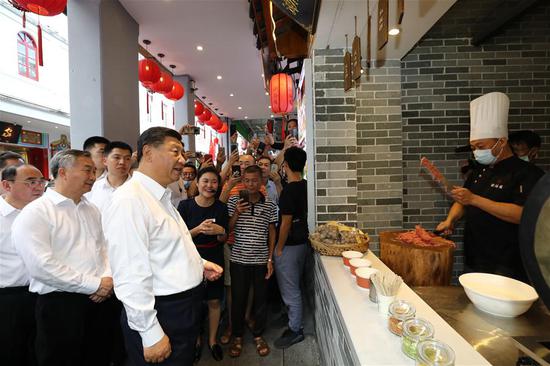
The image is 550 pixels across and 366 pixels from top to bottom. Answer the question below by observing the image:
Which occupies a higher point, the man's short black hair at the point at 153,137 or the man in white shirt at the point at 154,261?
the man's short black hair at the point at 153,137

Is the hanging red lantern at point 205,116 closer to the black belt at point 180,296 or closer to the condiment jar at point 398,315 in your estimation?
the black belt at point 180,296

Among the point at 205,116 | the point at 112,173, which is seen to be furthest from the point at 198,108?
the point at 112,173

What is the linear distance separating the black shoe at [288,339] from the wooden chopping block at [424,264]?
4.35 feet

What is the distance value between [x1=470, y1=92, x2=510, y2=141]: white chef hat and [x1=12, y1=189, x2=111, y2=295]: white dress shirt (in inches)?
117

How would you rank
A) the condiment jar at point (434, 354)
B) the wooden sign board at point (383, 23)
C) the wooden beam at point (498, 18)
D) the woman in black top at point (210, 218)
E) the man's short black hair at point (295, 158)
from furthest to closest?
the wooden beam at point (498, 18), the man's short black hair at point (295, 158), the woman in black top at point (210, 218), the wooden sign board at point (383, 23), the condiment jar at point (434, 354)

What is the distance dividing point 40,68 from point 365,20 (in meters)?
8.40

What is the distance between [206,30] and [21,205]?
401cm

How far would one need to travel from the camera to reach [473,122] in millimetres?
2305

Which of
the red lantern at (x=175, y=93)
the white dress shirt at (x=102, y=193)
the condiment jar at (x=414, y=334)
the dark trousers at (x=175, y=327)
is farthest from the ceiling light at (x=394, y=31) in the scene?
the red lantern at (x=175, y=93)

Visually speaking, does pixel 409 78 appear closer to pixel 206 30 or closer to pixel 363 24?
pixel 363 24

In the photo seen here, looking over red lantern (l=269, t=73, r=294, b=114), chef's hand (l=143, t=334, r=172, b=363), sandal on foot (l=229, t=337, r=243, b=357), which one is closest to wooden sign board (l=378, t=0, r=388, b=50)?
chef's hand (l=143, t=334, r=172, b=363)

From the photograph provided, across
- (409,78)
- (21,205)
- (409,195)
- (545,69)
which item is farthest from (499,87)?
(21,205)

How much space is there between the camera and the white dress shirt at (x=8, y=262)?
6.25 ft

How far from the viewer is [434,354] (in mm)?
933
